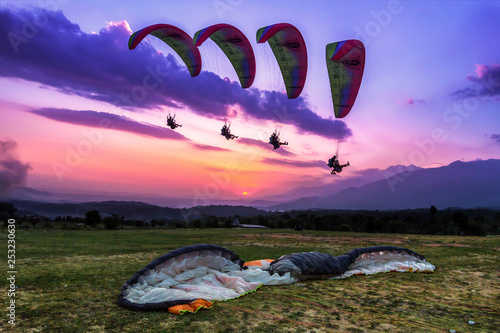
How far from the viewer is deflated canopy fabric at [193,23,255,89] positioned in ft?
51.0

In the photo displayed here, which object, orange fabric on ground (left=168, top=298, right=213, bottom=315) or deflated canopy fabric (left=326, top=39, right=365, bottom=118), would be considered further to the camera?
deflated canopy fabric (left=326, top=39, right=365, bottom=118)

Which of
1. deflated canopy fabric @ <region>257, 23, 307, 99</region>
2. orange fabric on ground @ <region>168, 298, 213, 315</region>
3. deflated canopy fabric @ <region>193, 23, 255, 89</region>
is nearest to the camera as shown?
orange fabric on ground @ <region>168, 298, 213, 315</region>

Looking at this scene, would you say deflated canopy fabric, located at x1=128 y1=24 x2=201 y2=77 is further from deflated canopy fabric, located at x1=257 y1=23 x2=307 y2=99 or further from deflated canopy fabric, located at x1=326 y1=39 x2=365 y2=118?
deflated canopy fabric, located at x1=326 y1=39 x2=365 y2=118

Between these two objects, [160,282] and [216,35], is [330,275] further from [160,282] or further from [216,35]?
[216,35]

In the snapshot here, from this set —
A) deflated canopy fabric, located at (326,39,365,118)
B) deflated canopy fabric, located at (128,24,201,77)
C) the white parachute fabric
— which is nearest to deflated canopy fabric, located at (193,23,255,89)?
deflated canopy fabric, located at (128,24,201,77)

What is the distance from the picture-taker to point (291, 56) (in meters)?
15.4

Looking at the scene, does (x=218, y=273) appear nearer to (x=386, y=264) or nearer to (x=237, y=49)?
(x=386, y=264)

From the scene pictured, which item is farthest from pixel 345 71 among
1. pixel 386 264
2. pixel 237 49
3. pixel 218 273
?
pixel 218 273

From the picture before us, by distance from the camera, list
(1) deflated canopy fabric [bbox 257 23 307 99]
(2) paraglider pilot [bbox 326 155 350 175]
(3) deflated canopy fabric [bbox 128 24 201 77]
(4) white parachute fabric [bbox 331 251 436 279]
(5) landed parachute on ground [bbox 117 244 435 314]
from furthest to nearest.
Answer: (2) paraglider pilot [bbox 326 155 350 175], (3) deflated canopy fabric [bbox 128 24 201 77], (1) deflated canopy fabric [bbox 257 23 307 99], (4) white parachute fabric [bbox 331 251 436 279], (5) landed parachute on ground [bbox 117 244 435 314]

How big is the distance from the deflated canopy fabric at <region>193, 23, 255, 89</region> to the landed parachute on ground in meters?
10.5

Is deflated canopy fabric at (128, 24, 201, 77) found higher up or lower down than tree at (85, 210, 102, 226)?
higher up

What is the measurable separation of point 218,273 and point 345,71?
36.6 ft

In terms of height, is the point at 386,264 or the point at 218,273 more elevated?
the point at 218,273

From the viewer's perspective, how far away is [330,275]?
8.49 meters
